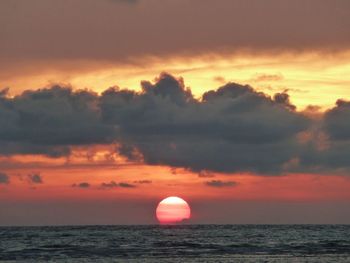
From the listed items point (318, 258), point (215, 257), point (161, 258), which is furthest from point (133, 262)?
point (318, 258)

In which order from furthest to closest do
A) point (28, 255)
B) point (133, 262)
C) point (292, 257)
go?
point (28, 255) < point (292, 257) < point (133, 262)

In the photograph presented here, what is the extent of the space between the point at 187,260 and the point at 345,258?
18.4 metres

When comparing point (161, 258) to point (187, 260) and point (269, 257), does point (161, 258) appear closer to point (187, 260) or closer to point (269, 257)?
point (187, 260)

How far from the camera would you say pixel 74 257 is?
8369cm

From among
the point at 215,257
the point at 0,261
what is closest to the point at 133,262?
the point at 215,257

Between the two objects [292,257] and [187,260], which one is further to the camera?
[292,257]

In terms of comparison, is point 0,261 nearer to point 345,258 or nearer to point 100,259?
point 100,259

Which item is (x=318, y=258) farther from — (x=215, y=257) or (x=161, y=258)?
(x=161, y=258)

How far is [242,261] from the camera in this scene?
7450 centimetres

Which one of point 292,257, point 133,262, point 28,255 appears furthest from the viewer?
point 28,255

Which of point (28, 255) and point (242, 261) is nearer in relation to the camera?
point (242, 261)

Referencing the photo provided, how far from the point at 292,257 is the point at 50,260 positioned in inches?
1134

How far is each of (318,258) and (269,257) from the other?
5.99 m

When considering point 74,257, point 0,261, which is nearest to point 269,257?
point 74,257
